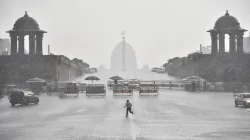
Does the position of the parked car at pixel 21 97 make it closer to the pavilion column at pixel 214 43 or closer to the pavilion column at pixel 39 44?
the pavilion column at pixel 39 44

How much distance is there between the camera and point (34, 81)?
8475 cm

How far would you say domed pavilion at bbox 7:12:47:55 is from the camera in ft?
403

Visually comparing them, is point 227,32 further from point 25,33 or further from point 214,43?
point 25,33

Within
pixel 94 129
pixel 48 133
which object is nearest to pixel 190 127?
pixel 94 129

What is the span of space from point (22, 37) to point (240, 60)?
49105mm

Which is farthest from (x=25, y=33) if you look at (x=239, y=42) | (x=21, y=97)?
(x=21, y=97)

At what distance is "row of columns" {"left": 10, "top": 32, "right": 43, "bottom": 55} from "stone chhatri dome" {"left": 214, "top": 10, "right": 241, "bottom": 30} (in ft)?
134

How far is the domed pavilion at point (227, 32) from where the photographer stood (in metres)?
121

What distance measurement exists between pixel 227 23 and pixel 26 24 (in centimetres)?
4514

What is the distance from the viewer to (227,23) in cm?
12088

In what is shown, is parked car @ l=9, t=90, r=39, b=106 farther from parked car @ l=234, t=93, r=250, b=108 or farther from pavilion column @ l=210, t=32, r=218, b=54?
pavilion column @ l=210, t=32, r=218, b=54

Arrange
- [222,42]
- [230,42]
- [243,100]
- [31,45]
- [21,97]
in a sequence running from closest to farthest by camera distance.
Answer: [243,100], [21,97], [222,42], [230,42], [31,45]

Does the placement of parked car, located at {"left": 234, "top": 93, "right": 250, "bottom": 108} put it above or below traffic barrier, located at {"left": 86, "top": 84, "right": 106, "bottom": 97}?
below

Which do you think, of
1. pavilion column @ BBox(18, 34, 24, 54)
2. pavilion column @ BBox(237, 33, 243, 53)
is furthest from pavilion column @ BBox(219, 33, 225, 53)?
pavilion column @ BBox(18, 34, 24, 54)
